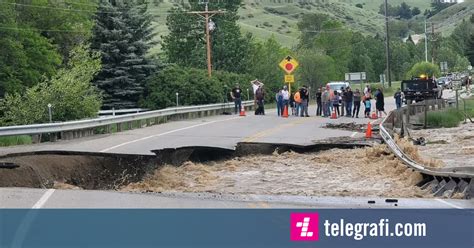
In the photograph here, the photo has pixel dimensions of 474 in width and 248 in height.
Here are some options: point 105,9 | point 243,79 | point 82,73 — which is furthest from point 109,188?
point 243,79

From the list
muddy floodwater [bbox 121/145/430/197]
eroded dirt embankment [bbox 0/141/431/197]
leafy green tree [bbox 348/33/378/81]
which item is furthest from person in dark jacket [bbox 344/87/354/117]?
leafy green tree [bbox 348/33/378/81]

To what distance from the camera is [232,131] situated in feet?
90.7

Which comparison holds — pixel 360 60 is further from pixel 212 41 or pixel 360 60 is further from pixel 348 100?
pixel 348 100

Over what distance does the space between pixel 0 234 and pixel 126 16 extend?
44.4m

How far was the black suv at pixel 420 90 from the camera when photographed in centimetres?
5106

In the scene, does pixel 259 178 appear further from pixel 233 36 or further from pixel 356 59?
pixel 356 59

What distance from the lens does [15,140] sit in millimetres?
25797

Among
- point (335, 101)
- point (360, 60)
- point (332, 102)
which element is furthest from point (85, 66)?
point (360, 60)

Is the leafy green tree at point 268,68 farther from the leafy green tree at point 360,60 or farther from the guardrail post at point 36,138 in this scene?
the guardrail post at point 36,138

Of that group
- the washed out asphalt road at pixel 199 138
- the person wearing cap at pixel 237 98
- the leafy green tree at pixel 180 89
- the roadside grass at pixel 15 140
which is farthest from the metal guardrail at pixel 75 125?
the leafy green tree at pixel 180 89

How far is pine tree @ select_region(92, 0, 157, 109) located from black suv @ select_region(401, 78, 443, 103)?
18020 millimetres

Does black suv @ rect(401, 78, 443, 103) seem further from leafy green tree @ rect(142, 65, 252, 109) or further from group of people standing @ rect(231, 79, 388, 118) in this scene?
leafy green tree @ rect(142, 65, 252, 109)

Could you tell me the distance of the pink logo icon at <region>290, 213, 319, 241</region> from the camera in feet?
28.3

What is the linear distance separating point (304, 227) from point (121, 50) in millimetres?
44745
